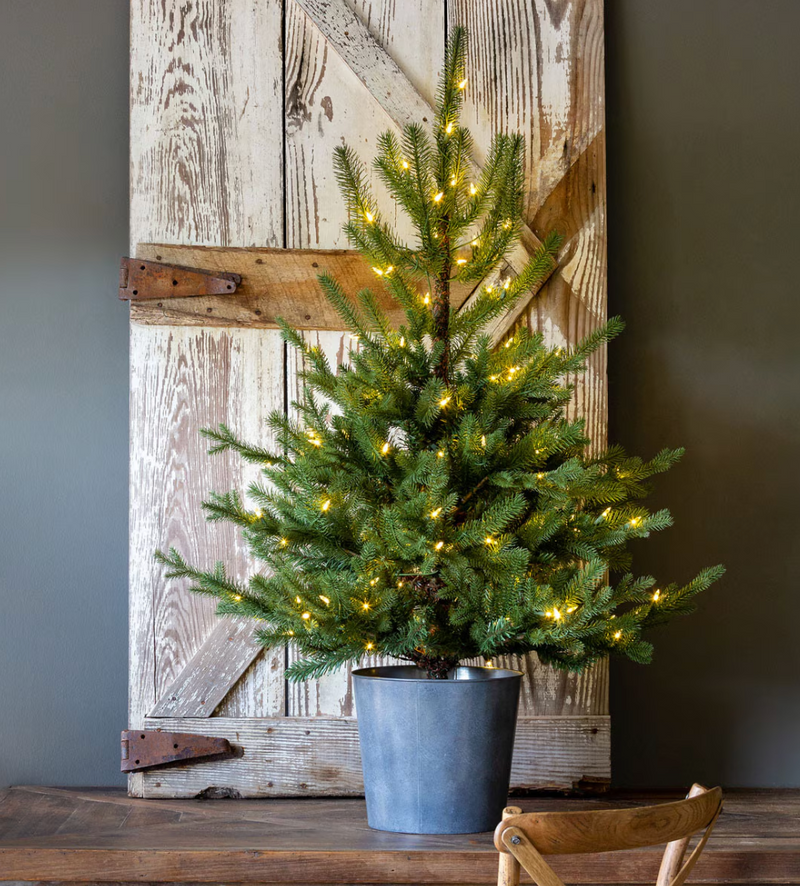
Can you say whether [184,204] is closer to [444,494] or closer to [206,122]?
[206,122]

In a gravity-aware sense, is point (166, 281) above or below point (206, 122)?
below

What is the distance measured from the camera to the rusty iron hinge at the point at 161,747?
2.10 metres

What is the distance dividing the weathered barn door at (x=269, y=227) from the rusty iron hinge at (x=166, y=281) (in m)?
0.04

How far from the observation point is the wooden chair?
111cm

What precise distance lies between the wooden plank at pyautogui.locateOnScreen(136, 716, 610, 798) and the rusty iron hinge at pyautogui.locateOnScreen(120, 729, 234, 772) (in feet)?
0.07

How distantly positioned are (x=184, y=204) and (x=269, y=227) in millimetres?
213

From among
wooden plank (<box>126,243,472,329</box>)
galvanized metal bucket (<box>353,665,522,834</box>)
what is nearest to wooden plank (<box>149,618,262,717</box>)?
galvanized metal bucket (<box>353,665,522,834</box>)

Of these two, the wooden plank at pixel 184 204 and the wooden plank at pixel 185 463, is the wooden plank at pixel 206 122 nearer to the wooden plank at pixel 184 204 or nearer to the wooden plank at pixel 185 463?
the wooden plank at pixel 184 204

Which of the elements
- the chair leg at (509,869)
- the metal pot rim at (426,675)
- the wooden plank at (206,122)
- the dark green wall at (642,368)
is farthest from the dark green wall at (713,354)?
the chair leg at (509,869)

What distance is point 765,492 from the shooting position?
2.31 m

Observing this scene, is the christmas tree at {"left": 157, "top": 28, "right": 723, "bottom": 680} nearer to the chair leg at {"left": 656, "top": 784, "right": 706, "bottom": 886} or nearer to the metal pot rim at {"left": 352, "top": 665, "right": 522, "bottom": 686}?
the metal pot rim at {"left": 352, "top": 665, "right": 522, "bottom": 686}

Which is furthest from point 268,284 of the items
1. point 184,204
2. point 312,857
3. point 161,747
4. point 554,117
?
point 312,857

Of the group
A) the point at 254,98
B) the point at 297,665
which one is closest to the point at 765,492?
the point at 297,665

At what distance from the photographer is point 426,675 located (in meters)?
1.85
